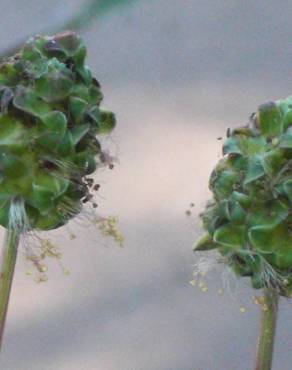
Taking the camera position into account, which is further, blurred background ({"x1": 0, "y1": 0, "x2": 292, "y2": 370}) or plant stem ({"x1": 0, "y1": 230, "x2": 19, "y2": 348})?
blurred background ({"x1": 0, "y1": 0, "x2": 292, "y2": 370})

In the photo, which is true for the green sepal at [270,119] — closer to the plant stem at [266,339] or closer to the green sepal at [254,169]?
the green sepal at [254,169]

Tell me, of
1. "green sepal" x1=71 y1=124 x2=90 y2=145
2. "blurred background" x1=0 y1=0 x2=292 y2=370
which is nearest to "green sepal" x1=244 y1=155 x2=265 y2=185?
"green sepal" x1=71 y1=124 x2=90 y2=145

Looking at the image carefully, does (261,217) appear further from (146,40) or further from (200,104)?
(146,40)

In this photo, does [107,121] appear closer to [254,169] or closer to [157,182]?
[254,169]

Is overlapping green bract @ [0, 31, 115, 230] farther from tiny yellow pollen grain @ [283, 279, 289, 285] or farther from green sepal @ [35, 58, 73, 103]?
tiny yellow pollen grain @ [283, 279, 289, 285]

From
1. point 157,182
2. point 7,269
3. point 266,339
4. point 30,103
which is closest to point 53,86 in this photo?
point 30,103

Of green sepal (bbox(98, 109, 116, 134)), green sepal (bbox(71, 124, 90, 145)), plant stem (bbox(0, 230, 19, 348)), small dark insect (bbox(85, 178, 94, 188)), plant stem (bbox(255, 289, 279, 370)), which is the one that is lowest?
plant stem (bbox(255, 289, 279, 370))

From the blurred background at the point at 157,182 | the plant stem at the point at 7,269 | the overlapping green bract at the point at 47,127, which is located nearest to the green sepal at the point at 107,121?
the overlapping green bract at the point at 47,127
